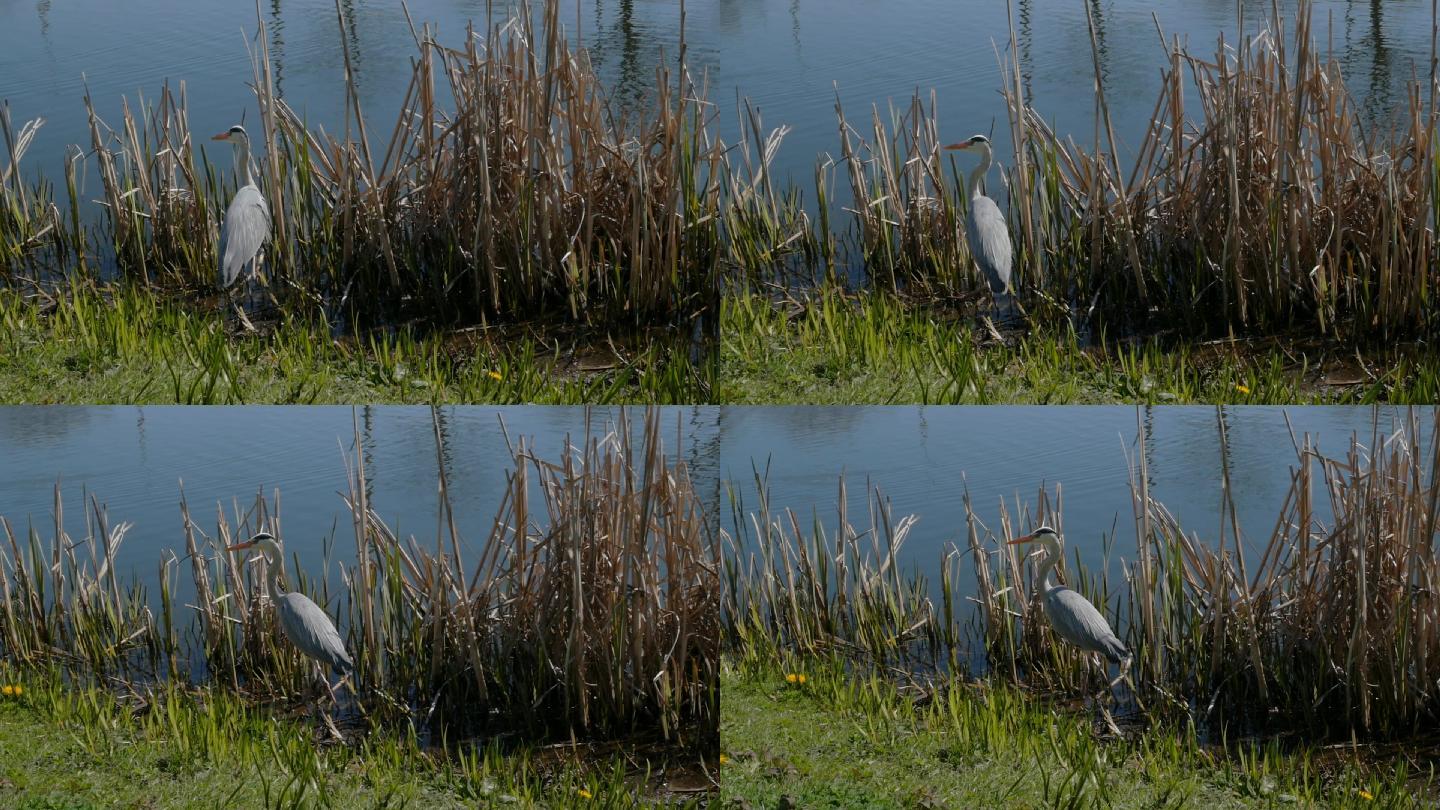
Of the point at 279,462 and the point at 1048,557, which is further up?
the point at 279,462

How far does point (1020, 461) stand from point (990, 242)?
28.5 inches

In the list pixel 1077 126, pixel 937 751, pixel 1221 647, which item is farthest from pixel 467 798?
pixel 1077 126

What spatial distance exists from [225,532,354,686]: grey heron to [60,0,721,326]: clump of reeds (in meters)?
0.80

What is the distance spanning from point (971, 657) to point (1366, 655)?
43.2 inches

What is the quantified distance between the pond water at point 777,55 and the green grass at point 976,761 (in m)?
1.84

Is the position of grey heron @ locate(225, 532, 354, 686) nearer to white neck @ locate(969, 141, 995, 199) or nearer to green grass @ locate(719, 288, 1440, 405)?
green grass @ locate(719, 288, 1440, 405)

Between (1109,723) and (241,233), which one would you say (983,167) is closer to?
(1109,723)

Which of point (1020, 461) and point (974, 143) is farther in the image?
point (974, 143)

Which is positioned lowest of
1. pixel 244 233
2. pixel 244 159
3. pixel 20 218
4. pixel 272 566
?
pixel 272 566

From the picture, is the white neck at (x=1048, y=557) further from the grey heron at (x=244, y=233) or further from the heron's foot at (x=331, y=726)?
the grey heron at (x=244, y=233)

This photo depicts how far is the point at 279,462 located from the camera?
13.0ft

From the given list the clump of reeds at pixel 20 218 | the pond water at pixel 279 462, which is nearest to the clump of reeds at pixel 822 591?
A: the pond water at pixel 279 462

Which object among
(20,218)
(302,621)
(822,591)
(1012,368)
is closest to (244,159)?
(20,218)

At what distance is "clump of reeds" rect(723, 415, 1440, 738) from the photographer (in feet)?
10.8
